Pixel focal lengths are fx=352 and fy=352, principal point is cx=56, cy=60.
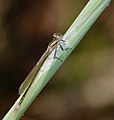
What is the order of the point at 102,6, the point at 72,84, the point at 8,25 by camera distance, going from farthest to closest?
the point at 8,25, the point at 72,84, the point at 102,6

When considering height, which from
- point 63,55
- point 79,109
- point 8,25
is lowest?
point 63,55

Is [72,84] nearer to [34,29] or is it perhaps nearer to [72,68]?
[72,68]

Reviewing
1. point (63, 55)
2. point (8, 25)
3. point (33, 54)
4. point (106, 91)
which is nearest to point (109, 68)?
point (106, 91)

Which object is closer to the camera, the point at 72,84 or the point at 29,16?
the point at 72,84

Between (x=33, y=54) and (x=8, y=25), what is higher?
(x=8, y=25)

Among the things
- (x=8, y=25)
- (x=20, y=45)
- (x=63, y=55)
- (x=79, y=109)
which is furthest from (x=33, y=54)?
(x=63, y=55)

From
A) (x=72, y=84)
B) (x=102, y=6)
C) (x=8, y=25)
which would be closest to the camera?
(x=102, y=6)

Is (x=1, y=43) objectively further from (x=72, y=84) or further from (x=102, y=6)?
(x=102, y=6)
